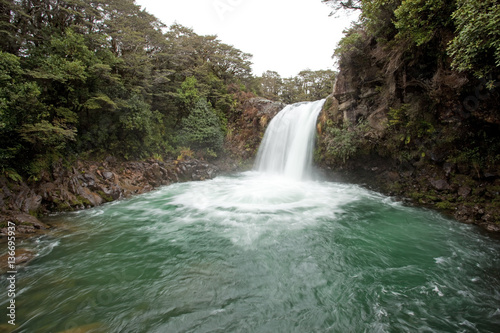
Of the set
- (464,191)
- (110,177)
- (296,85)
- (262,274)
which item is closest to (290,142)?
(464,191)

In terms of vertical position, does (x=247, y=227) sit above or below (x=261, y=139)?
below

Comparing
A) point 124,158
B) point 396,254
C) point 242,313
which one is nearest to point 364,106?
point 396,254

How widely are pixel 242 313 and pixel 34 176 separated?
8.16 meters

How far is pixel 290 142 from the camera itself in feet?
49.1

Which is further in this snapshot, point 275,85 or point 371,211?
point 275,85

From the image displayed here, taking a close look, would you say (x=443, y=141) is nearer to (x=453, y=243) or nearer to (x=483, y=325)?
(x=453, y=243)

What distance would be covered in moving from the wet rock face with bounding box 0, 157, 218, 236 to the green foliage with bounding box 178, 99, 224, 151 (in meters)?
2.55

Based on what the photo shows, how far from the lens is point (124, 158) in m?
11.4

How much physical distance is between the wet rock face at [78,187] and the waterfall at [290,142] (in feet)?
20.4

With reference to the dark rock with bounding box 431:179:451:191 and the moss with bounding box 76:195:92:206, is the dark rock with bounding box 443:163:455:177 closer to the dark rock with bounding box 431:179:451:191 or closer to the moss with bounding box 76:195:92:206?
the dark rock with bounding box 431:179:451:191

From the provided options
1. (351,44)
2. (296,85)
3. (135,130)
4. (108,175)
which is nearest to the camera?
(351,44)

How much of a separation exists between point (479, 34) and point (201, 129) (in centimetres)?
1417

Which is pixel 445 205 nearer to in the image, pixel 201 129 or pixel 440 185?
pixel 440 185

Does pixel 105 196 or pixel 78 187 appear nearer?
pixel 78 187
